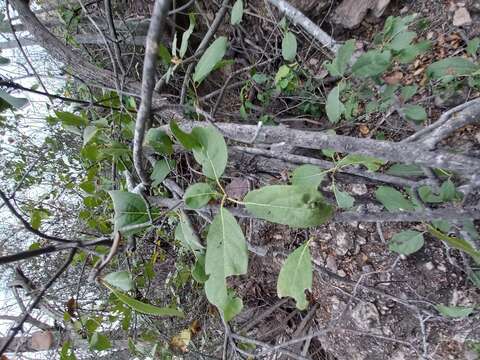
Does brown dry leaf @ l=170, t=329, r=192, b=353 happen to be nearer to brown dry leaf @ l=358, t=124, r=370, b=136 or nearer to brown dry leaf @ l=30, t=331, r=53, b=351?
brown dry leaf @ l=30, t=331, r=53, b=351

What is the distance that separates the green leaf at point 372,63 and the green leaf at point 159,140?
46cm

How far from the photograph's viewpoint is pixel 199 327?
162cm

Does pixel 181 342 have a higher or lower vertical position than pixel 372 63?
lower

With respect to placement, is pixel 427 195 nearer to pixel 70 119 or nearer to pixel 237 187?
pixel 237 187

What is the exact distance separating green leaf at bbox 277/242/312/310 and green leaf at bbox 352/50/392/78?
46 cm

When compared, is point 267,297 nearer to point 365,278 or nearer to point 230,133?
point 365,278

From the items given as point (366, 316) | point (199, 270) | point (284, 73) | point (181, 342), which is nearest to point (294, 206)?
point (199, 270)

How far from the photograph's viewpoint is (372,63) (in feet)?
2.72

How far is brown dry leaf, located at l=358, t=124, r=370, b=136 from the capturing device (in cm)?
133

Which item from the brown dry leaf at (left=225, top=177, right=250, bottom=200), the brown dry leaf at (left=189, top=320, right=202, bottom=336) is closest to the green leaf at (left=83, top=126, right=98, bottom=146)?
the brown dry leaf at (left=225, top=177, right=250, bottom=200)

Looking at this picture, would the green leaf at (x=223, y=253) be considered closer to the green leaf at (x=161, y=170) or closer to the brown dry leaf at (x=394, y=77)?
the green leaf at (x=161, y=170)

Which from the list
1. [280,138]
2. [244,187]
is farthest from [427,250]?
[280,138]

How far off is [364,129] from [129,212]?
38.9 inches

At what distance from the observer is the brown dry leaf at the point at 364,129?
1.33 metres
